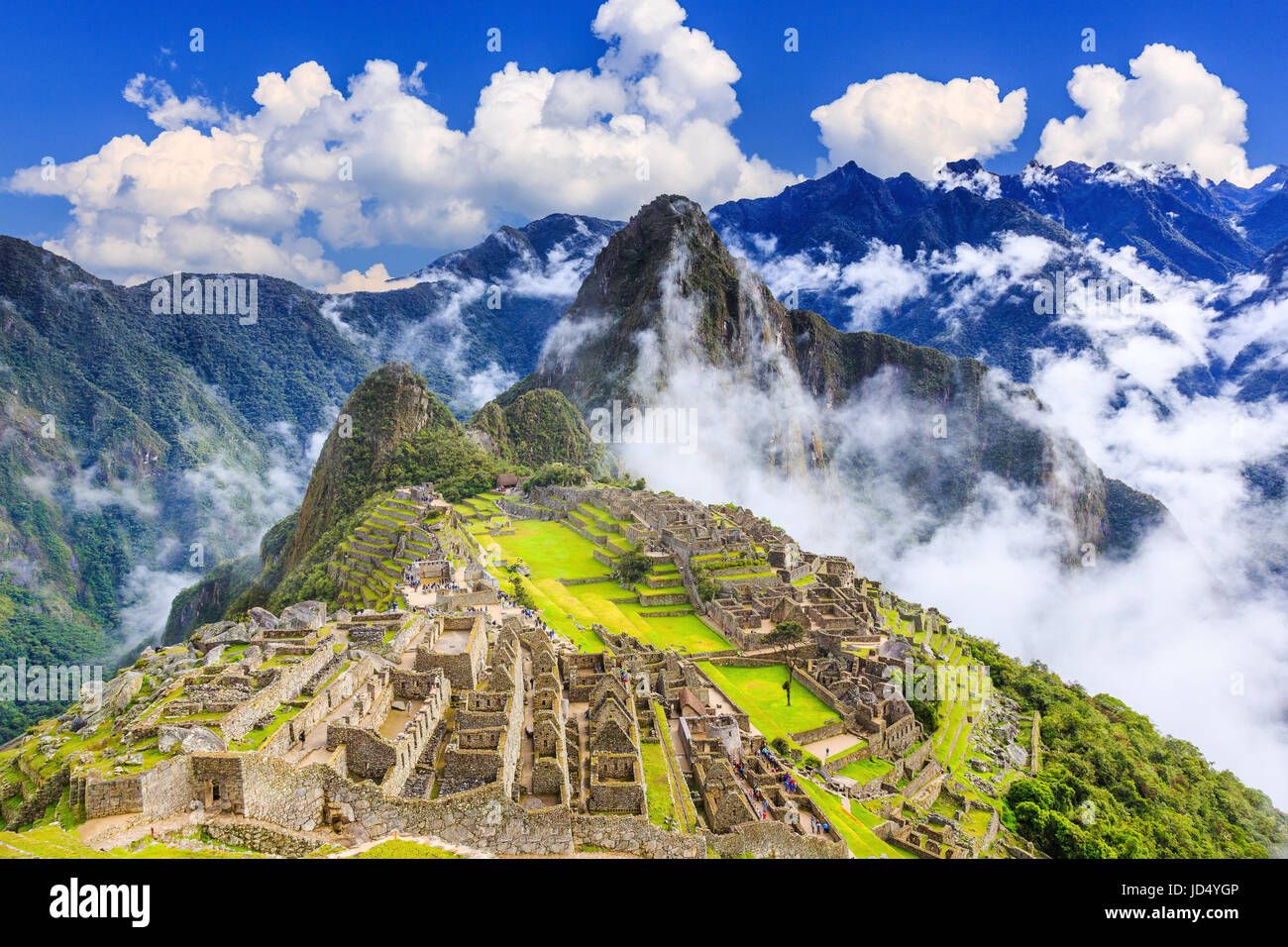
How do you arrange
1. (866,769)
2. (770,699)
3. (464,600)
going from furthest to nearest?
(770,699) < (464,600) < (866,769)

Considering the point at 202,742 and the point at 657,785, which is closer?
the point at 202,742

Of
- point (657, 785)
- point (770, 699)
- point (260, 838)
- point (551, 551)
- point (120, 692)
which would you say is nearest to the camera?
point (260, 838)

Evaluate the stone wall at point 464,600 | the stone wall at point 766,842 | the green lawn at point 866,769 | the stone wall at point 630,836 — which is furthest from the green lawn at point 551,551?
the stone wall at point 630,836

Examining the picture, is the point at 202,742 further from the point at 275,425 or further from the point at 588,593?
the point at 275,425

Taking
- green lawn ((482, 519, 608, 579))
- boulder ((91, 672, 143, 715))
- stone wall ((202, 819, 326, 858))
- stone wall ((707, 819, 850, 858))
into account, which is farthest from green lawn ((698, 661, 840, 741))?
boulder ((91, 672, 143, 715))

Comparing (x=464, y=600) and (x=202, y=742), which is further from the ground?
(x=464, y=600)

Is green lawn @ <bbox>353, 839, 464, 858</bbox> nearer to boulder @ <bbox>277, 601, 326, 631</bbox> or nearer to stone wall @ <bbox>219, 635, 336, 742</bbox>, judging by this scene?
stone wall @ <bbox>219, 635, 336, 742</bbox>

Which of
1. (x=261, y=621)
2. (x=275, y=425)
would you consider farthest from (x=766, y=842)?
(x=275, y=425)
